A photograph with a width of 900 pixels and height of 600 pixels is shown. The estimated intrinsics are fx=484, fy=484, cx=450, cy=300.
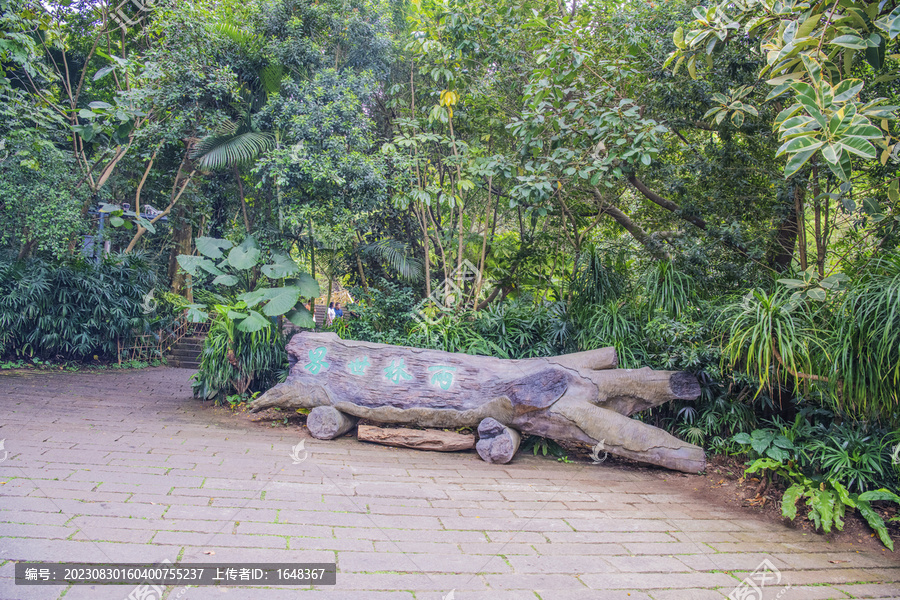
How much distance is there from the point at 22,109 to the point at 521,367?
743 centimetres

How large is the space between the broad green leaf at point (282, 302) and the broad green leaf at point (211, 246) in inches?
43.9

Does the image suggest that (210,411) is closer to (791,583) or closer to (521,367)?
(521,367)

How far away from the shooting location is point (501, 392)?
180 inches

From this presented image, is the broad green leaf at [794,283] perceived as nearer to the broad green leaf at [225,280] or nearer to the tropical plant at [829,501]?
the tropical plant at [829,501]

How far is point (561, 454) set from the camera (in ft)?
15.7

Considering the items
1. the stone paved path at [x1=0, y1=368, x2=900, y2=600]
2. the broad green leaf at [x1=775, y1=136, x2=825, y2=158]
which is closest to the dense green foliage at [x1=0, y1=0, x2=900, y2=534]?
the broad green leaf at [x1=775, y1=136, x2=825, y2=158]

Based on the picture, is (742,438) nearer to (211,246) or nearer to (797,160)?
(797,160)

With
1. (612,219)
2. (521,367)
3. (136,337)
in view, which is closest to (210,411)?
(521,367)

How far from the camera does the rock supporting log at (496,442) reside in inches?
174

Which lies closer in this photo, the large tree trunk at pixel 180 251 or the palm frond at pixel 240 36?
the palm frond at pixel 240 36

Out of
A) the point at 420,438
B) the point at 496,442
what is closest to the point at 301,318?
the point at 420,438

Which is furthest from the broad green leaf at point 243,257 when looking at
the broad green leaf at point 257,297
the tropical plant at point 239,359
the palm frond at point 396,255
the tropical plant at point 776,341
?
the tropical plant at point 776,341

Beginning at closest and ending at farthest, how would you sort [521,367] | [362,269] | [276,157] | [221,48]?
[521,367] → [276,157] → [221,48] → [362,269]

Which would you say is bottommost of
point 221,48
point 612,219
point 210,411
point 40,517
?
point 210,411
